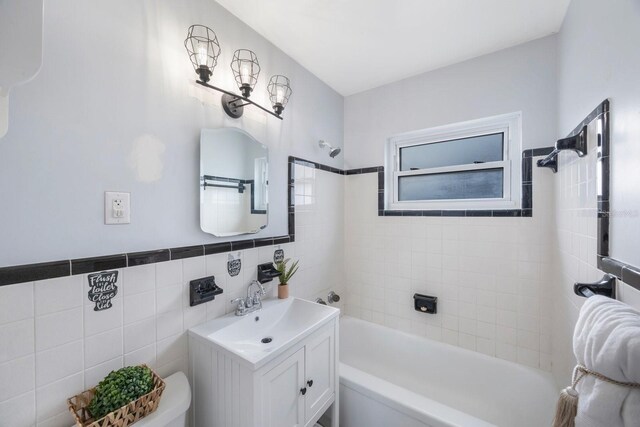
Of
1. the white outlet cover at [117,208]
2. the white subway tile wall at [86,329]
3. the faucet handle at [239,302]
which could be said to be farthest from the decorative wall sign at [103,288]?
the faucet handle at [239,302]

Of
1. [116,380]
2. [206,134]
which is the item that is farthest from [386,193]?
[116,380]

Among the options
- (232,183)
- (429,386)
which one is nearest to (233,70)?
(232,183)

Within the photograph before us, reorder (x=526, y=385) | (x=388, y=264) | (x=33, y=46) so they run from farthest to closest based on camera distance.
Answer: (x=388, y=264)
(x=526, y=385)
(x=33, y=46)

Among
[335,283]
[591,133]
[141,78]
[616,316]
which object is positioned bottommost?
[335,283]

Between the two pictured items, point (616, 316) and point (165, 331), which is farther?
point (165, 331)

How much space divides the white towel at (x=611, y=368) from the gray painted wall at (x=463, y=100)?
1.43 m

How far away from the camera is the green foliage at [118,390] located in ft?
2.72

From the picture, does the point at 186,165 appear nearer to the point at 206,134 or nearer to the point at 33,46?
the point at 206,134

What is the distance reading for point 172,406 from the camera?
94 cm

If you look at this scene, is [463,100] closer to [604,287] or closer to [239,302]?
[604,287]

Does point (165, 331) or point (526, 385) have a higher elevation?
point (165, 331)

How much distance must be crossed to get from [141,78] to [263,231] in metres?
0.97

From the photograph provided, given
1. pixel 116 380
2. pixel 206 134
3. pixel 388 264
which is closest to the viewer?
pixel 116 380

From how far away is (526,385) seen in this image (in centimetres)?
160
